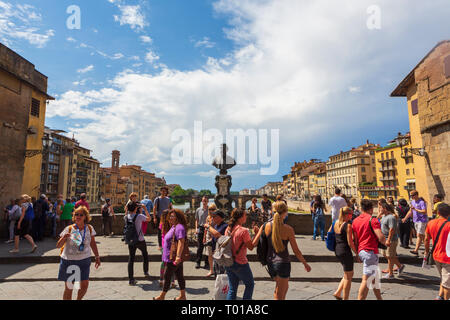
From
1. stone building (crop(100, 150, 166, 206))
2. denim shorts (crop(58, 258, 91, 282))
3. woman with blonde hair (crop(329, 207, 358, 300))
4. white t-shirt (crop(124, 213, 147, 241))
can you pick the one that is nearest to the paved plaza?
woman with blonde hair (crop(329, 207, 358, 300))

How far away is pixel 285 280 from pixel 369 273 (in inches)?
58.1

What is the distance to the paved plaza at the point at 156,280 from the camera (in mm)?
4406

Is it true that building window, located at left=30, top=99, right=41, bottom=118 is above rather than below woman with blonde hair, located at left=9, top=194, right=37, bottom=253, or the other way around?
above

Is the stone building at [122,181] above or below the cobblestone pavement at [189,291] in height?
above

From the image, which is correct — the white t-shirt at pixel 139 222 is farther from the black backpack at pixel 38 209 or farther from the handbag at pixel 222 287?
the black backpack at pixel 38 209

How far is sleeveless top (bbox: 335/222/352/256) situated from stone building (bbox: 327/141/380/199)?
62.8 meters


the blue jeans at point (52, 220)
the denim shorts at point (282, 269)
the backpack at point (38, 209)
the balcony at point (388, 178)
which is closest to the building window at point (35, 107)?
the blue jeans at point (52, 220)

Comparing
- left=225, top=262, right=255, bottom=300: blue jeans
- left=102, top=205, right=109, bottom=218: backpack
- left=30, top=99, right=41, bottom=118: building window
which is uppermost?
left=30, top=99, right=41, bottom=118: building window

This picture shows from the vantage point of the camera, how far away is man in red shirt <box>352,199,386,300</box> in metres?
3.67

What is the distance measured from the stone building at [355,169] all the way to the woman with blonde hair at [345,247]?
2471 inches

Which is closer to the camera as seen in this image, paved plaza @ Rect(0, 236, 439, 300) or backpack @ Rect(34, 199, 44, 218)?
paved plaza @ Rect(0, 236, 439, 300)

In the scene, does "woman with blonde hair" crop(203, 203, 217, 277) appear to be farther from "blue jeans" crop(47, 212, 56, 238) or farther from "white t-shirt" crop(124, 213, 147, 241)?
"blue jeans" crop(47, 212, 56, 238)
